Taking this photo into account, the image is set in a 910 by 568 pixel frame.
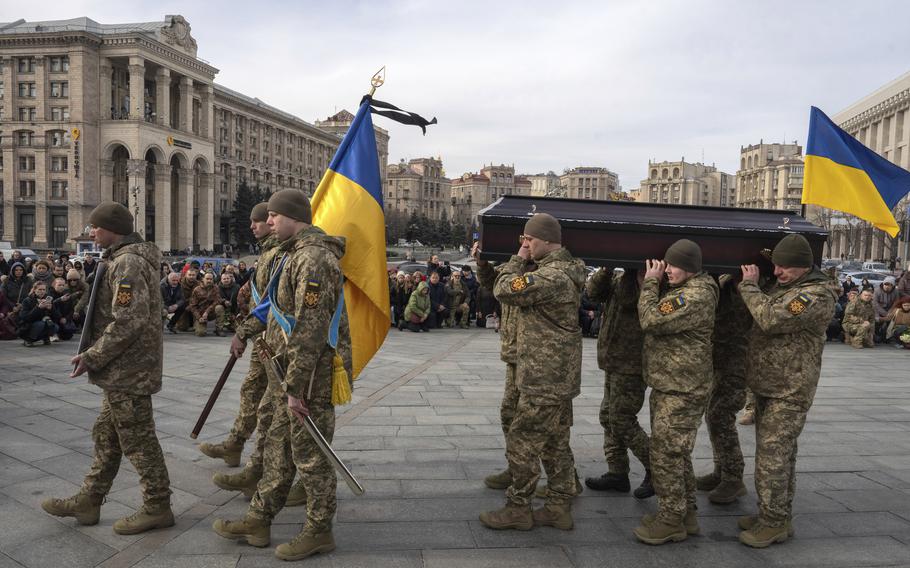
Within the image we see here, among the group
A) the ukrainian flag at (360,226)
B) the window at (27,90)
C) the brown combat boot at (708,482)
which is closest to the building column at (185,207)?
the window at (27,90)

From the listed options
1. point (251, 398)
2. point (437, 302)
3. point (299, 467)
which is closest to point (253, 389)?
point (251, 398)

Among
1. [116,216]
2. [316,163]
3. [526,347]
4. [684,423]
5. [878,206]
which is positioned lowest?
[684,423]

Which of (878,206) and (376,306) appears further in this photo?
(878,206)

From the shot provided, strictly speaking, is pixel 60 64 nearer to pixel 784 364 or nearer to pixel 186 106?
pixel 186 106

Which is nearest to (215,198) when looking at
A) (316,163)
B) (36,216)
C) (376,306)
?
(36,216)

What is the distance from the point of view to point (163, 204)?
6238 centimetres

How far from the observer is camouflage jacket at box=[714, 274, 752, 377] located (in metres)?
4.94

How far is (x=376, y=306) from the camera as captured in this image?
5172 millimetres

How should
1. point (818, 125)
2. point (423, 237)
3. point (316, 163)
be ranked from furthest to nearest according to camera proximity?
point (316, 163) < point (423, 237) < point (818, 125)

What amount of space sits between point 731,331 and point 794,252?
92cm

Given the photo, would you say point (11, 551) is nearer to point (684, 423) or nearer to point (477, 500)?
point (477, 500)

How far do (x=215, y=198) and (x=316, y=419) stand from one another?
7894 centimetres

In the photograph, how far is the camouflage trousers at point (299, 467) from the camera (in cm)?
382

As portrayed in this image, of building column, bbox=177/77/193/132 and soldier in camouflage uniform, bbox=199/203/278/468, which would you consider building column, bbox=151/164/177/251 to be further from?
soldier in camouflage uniform, bbox=199/203/278/468
